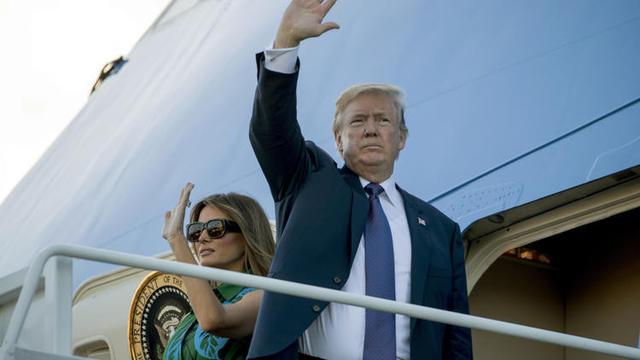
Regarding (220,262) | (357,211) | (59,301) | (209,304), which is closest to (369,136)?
(357,211)

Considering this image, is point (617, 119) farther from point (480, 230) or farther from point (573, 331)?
point (573, 331)

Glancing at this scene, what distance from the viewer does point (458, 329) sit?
4.62m

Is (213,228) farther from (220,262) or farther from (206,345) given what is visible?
(206,345)

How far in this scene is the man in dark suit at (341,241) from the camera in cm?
434

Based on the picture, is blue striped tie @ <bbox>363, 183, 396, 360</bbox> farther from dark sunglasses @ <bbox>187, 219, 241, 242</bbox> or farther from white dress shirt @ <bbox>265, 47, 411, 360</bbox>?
dark sunglasses @ <bbox>187, 219, 241, 242</bbox>

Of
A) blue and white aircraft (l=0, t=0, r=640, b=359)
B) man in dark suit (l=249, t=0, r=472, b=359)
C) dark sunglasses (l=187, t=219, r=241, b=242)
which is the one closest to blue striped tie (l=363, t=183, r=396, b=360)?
man in dark suit (l=249, t=0, r=472, b=359)

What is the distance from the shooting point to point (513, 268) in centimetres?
676

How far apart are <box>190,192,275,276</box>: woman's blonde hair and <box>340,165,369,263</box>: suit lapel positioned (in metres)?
0.41

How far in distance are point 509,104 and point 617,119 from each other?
→ 58 centimetres

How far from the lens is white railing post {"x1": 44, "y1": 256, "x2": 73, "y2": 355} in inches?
156

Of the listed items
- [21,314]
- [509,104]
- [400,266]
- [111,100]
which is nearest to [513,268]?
[509,104]

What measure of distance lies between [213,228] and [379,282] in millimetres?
744

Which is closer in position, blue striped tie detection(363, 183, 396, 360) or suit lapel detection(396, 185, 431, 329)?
blue striped tie detection(363, 183, 396, 360)

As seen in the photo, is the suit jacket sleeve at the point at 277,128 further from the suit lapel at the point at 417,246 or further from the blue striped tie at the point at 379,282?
the suit lapel at the point at 417,246
